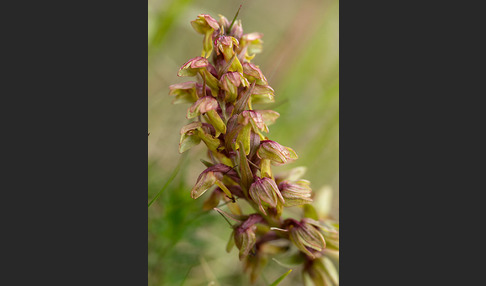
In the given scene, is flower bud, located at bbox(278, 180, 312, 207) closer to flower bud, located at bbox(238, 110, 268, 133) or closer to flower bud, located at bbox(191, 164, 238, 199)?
flower bud, located at bbox(191, 164, 238, 199)

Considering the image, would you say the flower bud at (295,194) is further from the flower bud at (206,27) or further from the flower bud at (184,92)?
the flower bud at (206,27)

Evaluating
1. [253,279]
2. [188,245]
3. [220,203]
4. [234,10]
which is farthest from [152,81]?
[253,279]

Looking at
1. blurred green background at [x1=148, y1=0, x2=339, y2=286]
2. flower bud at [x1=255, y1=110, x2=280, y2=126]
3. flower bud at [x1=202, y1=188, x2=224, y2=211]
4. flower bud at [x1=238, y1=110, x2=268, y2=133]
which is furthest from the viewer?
blurred green background at [x1=148, y1=0, x2=339, y2=286]

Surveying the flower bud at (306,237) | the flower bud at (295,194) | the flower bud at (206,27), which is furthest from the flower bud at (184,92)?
the flower bud at (306,237)

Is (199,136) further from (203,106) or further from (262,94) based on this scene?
(262,94)

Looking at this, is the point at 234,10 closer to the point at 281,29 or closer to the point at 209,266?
the point at 281,29

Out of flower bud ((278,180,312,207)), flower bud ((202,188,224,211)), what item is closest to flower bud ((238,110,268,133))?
flower bud ((278,180,312,207))
